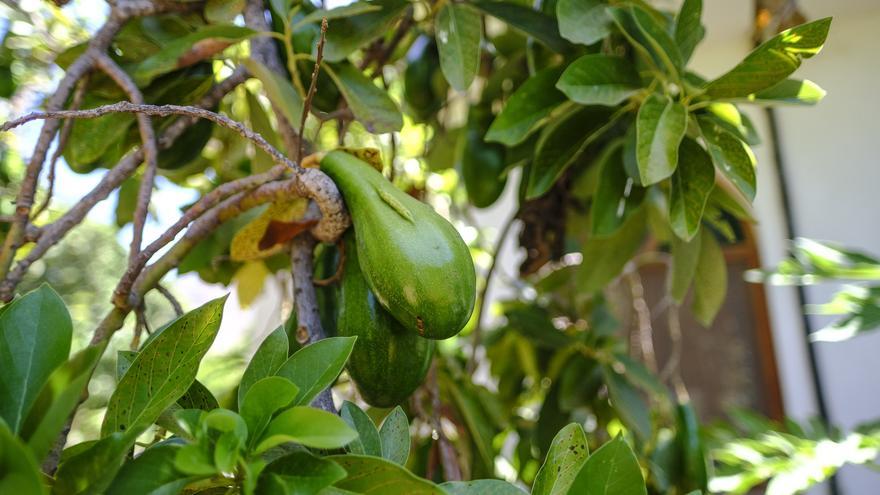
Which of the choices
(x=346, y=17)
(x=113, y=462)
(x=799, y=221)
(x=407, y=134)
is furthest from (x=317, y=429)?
(x=799, y=221)

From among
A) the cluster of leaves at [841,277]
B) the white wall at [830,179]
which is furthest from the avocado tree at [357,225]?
the white wall at [830,179]

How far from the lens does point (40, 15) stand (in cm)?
108

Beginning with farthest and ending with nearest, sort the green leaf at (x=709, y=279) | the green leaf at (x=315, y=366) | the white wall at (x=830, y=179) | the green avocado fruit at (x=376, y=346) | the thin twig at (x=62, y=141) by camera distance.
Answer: the white wall at (x=830, y=179), the green leaf at (x=709, y=279), the thin twig at (x=62, y=141), the green avocado fruit at (x=376, y=346), the green leaf at (x=315, y=366)

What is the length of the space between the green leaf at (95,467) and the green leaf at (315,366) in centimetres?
9

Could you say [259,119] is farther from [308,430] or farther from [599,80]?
[308,430]

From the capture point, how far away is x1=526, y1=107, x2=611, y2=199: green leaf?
720 mm

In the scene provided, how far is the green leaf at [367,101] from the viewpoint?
64cm

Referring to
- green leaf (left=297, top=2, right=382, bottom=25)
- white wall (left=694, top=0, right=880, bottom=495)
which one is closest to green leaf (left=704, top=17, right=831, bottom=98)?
green leaf (left=297, top=2, right=382, bottom=25)

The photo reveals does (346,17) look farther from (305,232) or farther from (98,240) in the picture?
(98,240)

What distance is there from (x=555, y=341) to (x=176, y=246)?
665mm

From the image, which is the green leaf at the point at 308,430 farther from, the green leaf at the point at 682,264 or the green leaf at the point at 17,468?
the green leaf at the point at 682,264

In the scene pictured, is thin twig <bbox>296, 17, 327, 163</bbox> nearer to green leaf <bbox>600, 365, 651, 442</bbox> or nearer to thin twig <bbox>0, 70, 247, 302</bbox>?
thin twig <bbox>0, 70, 247, 302</bbox>

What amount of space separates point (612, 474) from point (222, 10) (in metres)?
0.56

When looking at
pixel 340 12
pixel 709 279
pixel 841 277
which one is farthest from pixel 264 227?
pixel 841 277
